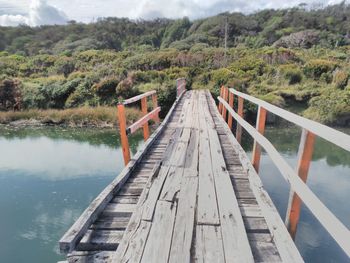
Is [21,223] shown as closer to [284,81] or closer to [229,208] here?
[229,208]

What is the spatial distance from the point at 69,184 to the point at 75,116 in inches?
313

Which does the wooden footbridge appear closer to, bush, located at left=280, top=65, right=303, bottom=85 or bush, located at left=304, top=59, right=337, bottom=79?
bush, located at left=280, top=65, right=303, bottom=85

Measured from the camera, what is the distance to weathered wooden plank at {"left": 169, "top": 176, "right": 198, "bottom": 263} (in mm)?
1850

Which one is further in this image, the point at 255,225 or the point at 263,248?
the point at 255,225

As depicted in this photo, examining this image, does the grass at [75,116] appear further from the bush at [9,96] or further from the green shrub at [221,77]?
the green shrub at [221,77]

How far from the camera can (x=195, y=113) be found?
7.67 m

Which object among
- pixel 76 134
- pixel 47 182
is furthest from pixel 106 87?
pixel 47 182

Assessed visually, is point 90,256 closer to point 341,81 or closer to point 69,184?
point 69,184

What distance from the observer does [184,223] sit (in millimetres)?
2205

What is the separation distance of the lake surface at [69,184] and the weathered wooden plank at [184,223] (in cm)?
291

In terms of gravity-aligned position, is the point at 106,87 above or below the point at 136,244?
below

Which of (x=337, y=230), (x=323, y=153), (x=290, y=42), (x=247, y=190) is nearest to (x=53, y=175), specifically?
(x=247, y=190)

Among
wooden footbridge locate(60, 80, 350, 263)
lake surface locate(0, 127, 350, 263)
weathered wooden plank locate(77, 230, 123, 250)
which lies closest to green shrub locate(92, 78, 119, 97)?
lake surface locate(0, 127, 350, 263)

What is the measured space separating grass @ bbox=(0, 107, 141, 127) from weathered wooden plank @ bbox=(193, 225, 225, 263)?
1182 centimetres
